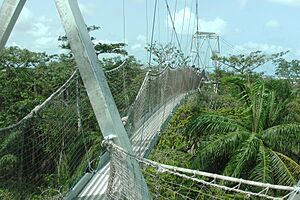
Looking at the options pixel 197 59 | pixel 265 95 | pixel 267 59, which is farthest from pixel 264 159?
pixel 267 59

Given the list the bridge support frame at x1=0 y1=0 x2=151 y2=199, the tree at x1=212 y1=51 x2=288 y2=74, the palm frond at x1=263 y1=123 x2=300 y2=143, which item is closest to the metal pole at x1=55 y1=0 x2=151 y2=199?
the bridge support frame at x1=0 y1=0 x2=151 y2=199

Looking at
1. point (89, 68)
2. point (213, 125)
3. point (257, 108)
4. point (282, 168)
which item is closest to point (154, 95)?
point (213, 125)

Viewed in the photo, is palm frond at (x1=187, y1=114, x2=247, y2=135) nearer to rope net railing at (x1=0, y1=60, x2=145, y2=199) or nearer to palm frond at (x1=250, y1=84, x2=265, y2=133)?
palm frond at (x1=250, y1=84, x2=265, y2=133)

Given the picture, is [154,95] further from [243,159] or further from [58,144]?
[58,144]

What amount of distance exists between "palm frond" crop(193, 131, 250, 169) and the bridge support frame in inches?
144

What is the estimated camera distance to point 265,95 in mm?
6367

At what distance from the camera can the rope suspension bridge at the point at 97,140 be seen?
76.5 inches

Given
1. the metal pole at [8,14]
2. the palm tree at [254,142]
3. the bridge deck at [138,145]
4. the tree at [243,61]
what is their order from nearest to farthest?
the metal pole at [8,14]
the bridge deck at [138,145]
the palm tree at [254,142]
the tree at [243,61]

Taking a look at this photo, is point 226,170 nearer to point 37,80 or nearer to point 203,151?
point 203,151

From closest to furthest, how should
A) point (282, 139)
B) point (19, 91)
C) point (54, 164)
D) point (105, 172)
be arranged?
A: point (105, 172)
point (54, 164)
point (282, 139)
point (19, 91)

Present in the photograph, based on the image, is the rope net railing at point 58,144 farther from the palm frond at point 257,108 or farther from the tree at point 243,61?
the tree at point 243,61

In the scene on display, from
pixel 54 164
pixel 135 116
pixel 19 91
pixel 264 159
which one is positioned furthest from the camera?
pixel 19 91

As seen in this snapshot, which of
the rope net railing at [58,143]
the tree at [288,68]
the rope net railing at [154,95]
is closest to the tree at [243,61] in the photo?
the tree at [288,68]

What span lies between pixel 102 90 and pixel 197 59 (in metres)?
15.5
